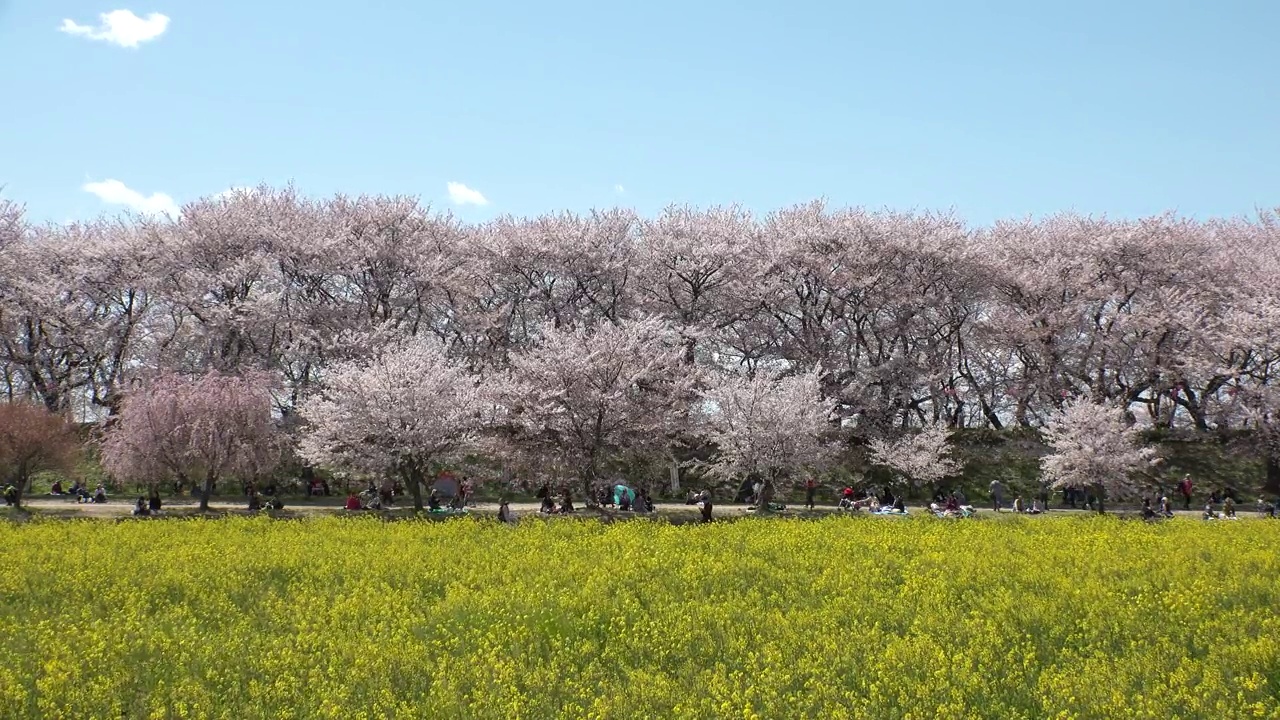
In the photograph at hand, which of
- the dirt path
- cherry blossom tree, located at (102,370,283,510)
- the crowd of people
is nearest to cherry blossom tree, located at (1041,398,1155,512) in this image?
the crowd of people

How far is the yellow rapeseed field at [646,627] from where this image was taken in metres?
11.7

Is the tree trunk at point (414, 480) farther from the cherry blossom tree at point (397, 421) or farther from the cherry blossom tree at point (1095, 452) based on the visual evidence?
the cherry blossom tree at point (1095, 452)

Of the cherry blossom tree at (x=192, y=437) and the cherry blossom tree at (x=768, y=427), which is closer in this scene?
the cherry blossom tree at (x=192, y=437)

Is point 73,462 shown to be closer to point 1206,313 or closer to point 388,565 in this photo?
point 388,565

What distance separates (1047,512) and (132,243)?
47034mm

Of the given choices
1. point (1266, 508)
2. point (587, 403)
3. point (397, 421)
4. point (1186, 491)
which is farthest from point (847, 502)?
point (397, 421)

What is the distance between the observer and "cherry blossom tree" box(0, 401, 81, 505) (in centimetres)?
3506

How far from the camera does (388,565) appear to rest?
20516 millimetres

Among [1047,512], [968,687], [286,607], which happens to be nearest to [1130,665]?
[968,687]

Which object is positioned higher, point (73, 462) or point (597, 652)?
point (73, 462)

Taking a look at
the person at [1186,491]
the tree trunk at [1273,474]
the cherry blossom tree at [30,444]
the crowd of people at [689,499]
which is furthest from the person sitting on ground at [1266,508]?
the cherry blossom tree at [30,444]

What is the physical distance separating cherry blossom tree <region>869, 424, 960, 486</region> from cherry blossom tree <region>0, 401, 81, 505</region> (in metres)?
34.4

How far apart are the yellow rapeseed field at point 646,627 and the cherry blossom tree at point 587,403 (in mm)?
14540

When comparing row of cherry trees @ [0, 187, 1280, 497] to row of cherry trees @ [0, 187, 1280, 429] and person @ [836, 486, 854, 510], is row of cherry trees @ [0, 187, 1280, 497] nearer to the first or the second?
row of cherry trees @ [0, 187, 1280, 429]
